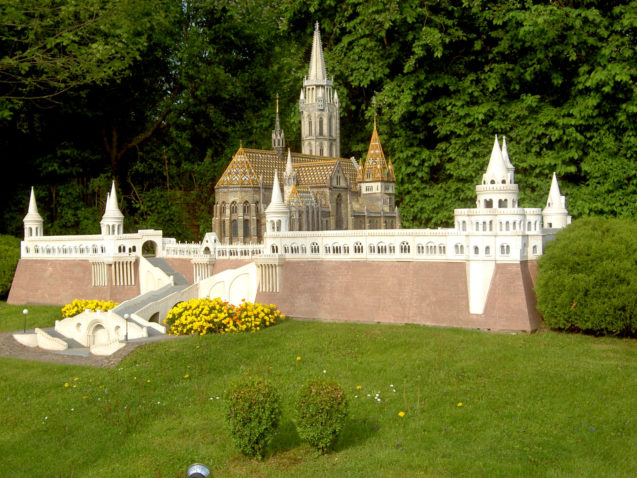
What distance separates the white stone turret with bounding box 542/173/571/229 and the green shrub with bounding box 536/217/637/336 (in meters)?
4.01

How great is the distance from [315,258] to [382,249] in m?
2.83

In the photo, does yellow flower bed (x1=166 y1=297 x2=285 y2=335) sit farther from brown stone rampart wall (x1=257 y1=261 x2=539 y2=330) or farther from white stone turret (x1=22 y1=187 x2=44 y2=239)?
white stone turret (x1=22 y1=187 x2=44 y2=239)

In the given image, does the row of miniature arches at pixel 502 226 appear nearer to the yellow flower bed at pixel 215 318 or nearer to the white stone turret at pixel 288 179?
the yellow flower bed at pixel 215 318

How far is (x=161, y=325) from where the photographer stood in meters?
25.8

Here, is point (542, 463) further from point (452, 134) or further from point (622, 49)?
point (452, 134)

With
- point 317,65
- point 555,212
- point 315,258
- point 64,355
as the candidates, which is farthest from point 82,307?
point 555,212

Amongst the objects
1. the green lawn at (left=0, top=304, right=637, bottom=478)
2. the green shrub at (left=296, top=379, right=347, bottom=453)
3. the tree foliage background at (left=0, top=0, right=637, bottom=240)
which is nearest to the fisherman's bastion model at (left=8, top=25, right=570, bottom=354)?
the green lawn at (left=0, top=304, right=637, bottom=478)

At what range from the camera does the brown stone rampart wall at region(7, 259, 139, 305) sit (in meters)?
31.5

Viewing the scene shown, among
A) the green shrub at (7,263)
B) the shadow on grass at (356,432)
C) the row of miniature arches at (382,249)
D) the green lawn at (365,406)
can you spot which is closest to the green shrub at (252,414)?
the green lawn at (365,406)

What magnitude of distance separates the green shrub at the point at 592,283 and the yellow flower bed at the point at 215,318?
9.91m

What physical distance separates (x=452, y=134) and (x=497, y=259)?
13895 mm

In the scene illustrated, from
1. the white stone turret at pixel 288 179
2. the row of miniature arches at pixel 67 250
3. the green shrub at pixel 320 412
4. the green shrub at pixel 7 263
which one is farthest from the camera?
the green shrub at pixel 7 263

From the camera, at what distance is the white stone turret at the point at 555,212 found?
2766cm

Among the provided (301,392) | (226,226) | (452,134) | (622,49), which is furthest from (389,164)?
(301,392)
